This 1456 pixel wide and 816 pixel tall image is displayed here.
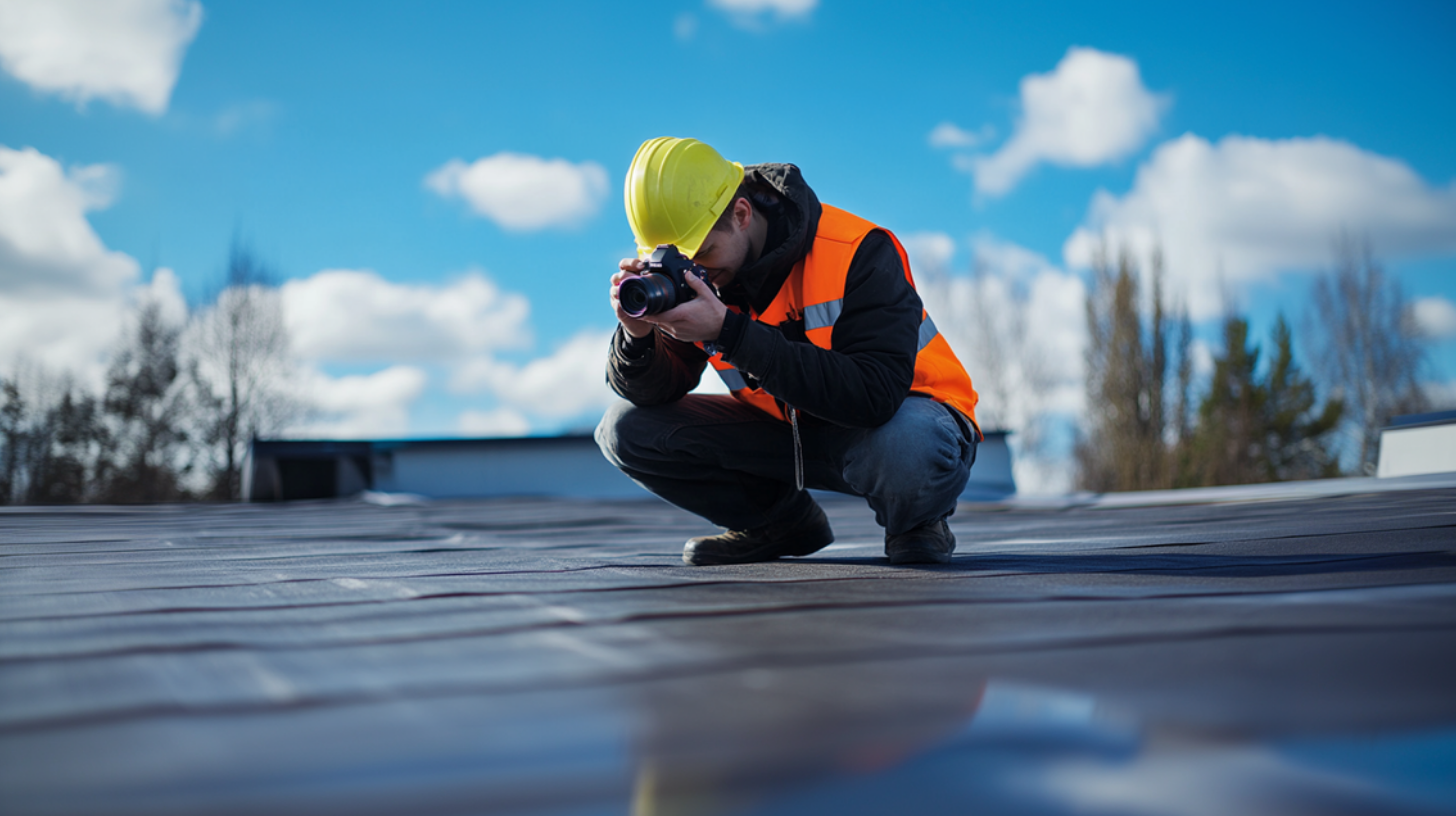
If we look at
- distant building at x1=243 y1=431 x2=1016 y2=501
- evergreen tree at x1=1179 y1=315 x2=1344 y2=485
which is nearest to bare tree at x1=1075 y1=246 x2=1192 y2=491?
evergreen tree at x1=1179 y1=315 x2=1344 y2=485

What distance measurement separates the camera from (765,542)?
6.06 ft

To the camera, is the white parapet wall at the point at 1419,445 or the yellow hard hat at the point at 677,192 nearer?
the yellow hard hat at the point at 677,192

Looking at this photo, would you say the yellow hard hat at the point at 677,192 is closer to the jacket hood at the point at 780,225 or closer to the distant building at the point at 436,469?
the jacket hood at the point at 780,225

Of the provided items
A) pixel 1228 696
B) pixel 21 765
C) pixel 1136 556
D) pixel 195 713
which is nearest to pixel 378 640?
pixel 195 713

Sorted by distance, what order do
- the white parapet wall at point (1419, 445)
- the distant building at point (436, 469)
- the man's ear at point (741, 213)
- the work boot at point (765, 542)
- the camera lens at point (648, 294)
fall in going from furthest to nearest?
the distant building at point (436, 469) < the white parapet wall at point (1419, 445) < the work boot at point (765, 542) < the man's ear at point (741, 213) < the camera lens at point (648, 294)

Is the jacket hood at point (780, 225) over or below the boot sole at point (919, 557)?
over

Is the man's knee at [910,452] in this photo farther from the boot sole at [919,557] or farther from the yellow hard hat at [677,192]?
the yellow hard hat at [677,192]

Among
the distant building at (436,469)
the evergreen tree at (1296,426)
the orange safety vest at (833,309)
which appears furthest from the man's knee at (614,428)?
the evergreen tree at (1296,426)

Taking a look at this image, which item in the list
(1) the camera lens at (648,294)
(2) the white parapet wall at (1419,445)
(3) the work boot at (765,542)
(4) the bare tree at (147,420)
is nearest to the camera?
(1) the camera lens at (648,294)

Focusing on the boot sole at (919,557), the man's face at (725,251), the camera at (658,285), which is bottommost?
the boot sole at (919,557)

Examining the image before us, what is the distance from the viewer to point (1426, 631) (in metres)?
0.82

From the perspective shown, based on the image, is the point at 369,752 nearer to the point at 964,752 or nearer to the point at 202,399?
the point at 964,752

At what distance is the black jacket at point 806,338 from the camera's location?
1453 mm

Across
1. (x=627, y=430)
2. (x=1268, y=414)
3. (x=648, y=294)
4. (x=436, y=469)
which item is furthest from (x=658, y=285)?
(x=1268, y=414)
